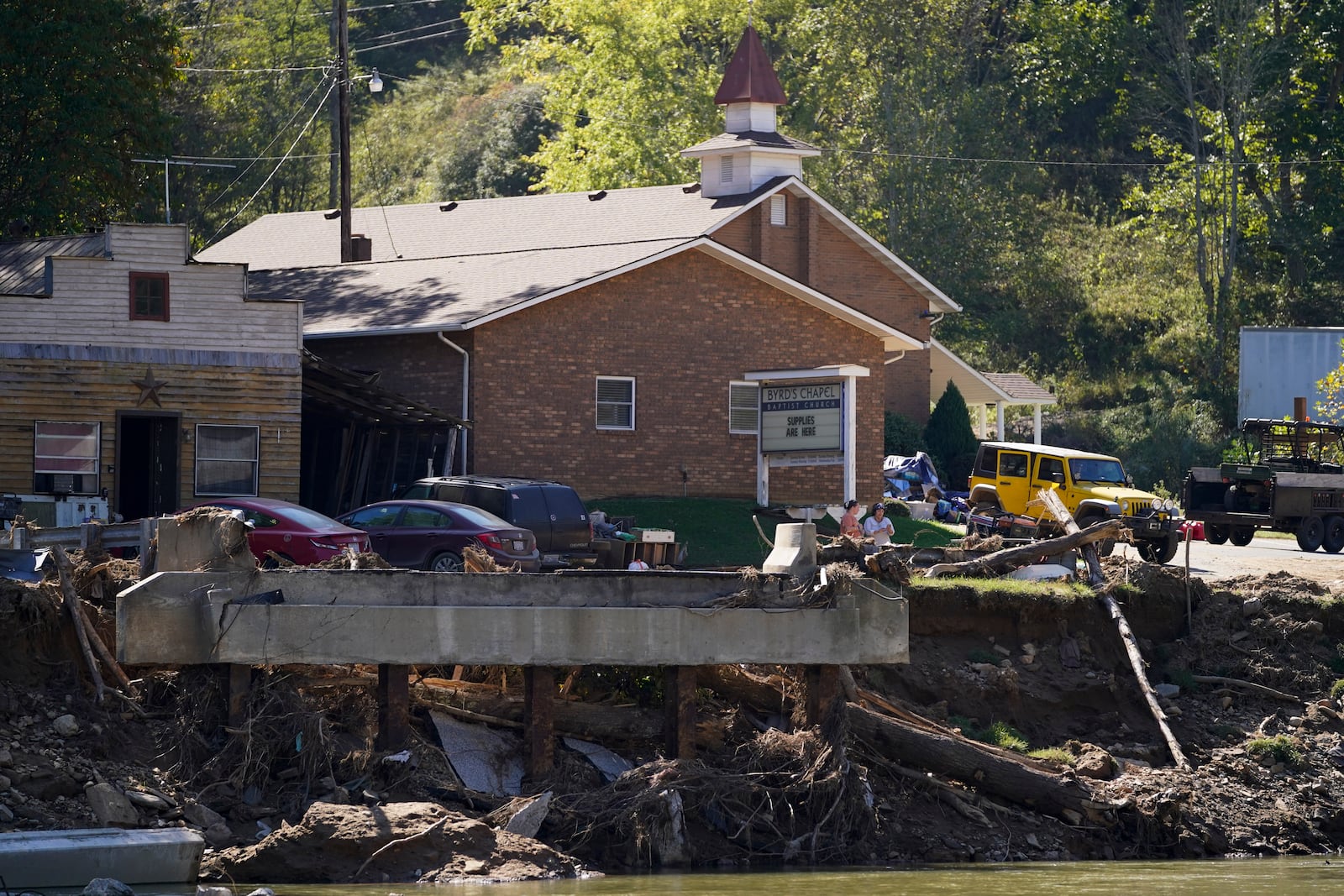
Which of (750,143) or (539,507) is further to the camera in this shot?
(750,143)

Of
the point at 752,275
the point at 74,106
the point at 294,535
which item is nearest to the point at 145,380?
the point at 294,535

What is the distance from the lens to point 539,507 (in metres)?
28.9

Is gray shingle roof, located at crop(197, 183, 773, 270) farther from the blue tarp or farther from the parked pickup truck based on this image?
the parked pickup truck

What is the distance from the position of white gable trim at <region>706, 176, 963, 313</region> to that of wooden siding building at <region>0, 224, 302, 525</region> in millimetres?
14054

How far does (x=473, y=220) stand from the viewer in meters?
47.1

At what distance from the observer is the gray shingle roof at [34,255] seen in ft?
104

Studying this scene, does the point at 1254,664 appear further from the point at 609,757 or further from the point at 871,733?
the point at 609,757

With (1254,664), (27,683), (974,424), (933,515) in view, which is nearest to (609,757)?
(27,683)

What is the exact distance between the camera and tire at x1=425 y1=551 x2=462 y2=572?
26797 mm

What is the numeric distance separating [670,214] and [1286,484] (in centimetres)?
1538

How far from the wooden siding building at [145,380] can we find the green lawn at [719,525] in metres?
6.16

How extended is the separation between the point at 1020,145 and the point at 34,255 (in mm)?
42900

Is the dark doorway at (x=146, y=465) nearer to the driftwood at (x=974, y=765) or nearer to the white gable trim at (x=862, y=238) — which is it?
the driftwood at (x=974, y=765)

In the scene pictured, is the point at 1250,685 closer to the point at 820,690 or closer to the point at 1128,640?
the point at 1128,640
